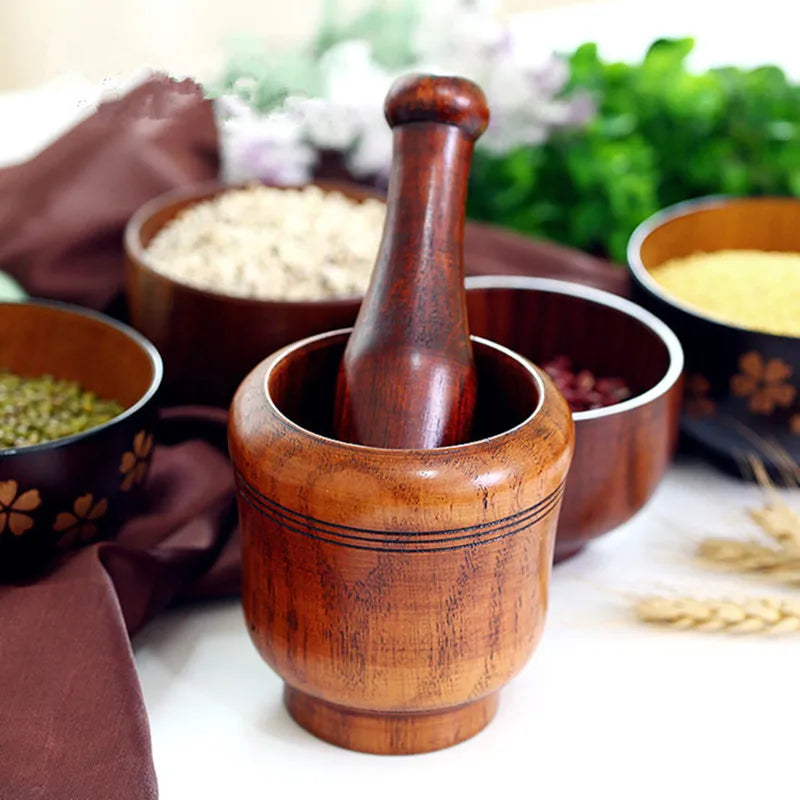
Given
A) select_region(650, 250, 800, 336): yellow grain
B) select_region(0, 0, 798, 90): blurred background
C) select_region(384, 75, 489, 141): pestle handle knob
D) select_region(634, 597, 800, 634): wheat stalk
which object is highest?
select_region(384, 75, 489, 141): pestle handle knob

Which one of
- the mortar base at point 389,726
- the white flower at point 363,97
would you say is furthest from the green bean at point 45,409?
the white flower at point 363,97

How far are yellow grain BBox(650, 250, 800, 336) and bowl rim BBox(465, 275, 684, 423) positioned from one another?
0.07 m

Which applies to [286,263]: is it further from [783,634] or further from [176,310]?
[783,634]

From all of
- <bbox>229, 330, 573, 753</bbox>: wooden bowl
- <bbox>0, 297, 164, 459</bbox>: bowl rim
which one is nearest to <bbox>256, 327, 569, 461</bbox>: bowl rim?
<bbox>229, 330, 573, 753</bbox>: wooden bowl

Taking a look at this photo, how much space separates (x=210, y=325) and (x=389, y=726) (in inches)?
14.2

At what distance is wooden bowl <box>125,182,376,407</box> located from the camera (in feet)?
2.81

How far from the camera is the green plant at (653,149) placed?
1248mm

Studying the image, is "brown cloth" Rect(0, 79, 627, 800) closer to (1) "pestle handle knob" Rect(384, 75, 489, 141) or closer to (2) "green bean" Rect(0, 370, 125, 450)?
(2) "green bean" Rect(0, 370, 125, 450)

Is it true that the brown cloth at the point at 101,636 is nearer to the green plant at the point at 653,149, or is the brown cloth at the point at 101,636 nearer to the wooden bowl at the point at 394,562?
the wooden bowl at the point at 394,562

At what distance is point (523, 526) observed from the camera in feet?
1.94

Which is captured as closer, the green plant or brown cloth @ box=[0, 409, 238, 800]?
brown cloth @ box=[0, 409, 238, 800]

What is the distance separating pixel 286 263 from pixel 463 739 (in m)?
0.45

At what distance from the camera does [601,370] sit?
36.1 inches

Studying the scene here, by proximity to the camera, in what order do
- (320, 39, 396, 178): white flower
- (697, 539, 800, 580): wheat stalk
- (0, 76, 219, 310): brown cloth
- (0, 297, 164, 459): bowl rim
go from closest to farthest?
(0, 297, 164, 459): bowl rim
(697, 539, 800, 580): wheat stalk
(0, 76, 219, 310): brown cloth
(320, 39, 396, 178): white flower
